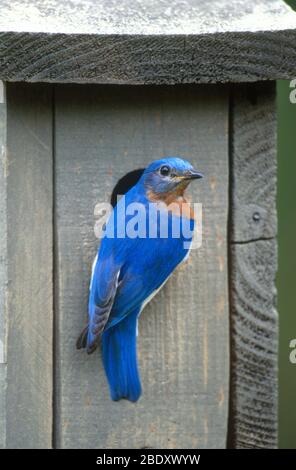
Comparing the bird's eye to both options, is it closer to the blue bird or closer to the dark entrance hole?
the blue bird

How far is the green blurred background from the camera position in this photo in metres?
5.11

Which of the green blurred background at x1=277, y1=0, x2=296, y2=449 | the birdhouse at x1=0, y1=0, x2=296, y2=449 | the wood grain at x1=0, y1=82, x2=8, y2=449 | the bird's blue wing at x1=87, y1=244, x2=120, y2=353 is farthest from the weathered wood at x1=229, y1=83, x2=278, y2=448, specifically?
the green blurred background at x1=277, y1=0, x2=296, y2=449

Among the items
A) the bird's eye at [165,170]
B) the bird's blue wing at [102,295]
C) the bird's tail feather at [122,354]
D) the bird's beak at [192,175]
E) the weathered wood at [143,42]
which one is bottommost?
the bird's tail feather at [122,354]

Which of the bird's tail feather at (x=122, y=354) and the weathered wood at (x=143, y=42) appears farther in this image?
the bird's tail feather at (x=122, y=354)

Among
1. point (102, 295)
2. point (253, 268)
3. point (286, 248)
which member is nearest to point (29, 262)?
point (102, 295)

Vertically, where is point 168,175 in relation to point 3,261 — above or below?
above

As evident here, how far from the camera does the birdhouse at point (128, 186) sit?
3158 millimetres

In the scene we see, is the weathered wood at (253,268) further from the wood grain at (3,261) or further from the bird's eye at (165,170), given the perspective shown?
the wood grain at (3,261)

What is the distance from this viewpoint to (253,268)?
3436 millimetres

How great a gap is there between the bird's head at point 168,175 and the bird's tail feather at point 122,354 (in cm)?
31

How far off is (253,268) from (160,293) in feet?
0.80

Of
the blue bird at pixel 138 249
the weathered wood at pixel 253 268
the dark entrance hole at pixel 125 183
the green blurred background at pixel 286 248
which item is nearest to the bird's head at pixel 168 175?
the blue bird at pixel 138 249

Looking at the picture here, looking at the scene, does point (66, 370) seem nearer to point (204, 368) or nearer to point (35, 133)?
point (204, 368)

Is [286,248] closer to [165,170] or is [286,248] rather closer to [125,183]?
[125,183]
